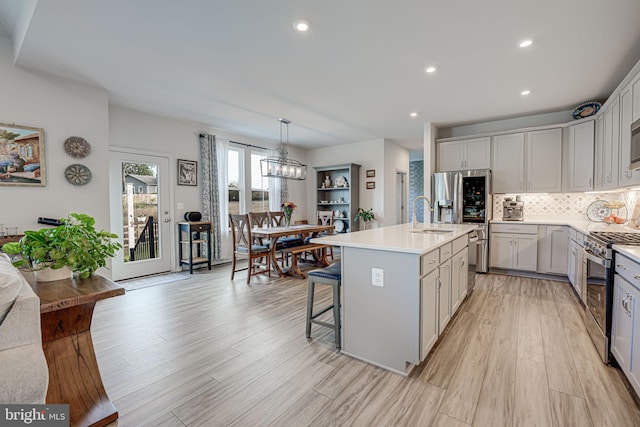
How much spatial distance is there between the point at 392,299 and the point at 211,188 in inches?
170

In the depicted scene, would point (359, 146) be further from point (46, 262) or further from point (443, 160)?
point (46, 262)

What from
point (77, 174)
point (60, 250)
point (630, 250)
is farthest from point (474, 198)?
point (77, 174)

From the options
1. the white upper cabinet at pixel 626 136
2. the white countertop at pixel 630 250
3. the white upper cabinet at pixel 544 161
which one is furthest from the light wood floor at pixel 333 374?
the white upper cabinet at pixel 544 161

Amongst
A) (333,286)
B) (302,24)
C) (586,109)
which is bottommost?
(333,286)

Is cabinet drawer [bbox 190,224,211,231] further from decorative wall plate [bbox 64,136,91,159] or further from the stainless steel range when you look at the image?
the stainless steel range

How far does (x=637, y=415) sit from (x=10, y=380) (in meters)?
2.95

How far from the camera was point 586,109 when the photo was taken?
4008 mm

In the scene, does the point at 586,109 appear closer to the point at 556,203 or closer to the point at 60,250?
the point at 556,203

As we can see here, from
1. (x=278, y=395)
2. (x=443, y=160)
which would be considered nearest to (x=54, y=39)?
(x=278, y=395)

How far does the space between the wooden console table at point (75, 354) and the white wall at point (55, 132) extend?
2.28 metres

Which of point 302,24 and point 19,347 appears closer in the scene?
point 19,347

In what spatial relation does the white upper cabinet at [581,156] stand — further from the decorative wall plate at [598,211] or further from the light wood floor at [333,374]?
the light wood floor at [333,374]

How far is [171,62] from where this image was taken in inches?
116

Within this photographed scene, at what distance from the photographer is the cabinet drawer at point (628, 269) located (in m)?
1.69
